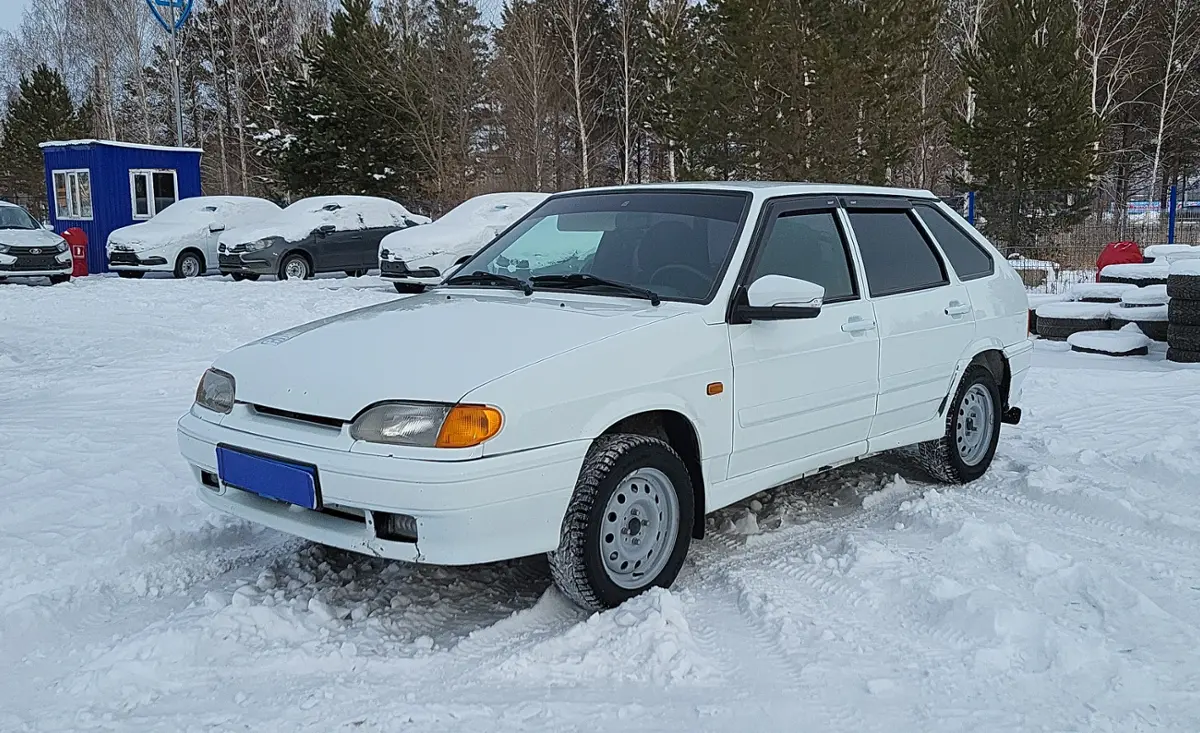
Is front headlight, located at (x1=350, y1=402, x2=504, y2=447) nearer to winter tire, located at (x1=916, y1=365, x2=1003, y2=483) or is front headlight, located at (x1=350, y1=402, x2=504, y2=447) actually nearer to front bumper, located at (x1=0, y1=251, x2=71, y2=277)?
winter tire, located at (x1=916, y1=365, x2=1003, y2=483)

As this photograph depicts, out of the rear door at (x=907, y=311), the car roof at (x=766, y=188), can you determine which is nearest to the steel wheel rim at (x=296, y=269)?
the car roof at (x=766, y=188)

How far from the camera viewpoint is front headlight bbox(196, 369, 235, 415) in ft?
12.2

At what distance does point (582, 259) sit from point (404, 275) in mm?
11607

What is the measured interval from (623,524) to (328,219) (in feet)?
53.1

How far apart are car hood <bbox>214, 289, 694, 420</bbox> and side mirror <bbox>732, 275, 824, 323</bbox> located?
272mm

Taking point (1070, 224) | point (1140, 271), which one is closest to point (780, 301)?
point (1140, 271)

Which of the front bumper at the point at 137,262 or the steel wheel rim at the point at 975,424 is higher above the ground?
the front bumper at the point at 137,262

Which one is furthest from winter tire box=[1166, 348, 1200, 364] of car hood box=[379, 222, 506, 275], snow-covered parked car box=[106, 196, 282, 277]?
snow-covered parked car box=[106, 196, 282, 277]

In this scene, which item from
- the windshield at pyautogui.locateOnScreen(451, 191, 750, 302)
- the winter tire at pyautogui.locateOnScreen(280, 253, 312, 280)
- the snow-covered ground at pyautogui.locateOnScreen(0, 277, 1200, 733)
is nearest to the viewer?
the snow-covered ground at pyautogui.locateOnScreen(0, 277, 1200, 733)

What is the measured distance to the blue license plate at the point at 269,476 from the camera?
3.28 m

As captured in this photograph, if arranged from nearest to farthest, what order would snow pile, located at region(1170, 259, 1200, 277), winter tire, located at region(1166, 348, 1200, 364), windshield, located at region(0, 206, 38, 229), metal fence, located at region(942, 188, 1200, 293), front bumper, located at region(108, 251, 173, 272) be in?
snow pile, located at region(1170, 259, 1200, 277), winter tire, located at region(1166, 348, 1200, 364), windshield, located at region(0, 206, 38, 229), front bumper, located at region(108, 251, 173, 272), metal fence, located at region(942, 188, 1200, 293)

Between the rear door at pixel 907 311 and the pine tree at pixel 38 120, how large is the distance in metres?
44.5

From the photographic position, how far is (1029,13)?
21.8 meters

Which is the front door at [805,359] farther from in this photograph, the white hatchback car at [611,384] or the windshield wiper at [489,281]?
the windshield wiper at [489,281]
